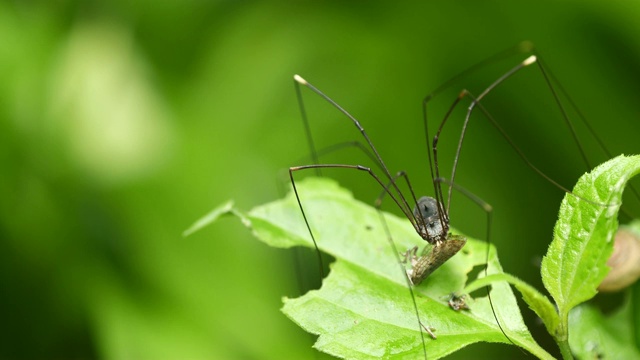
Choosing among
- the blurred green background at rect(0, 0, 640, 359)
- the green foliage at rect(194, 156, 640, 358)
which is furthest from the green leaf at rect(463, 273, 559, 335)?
the blurred green background at rect(0, 0, 640, 359)

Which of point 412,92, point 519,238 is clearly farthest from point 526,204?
point 412,92

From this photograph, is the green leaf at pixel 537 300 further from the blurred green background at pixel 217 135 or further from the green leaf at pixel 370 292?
the blurred green background at pixel 217 135

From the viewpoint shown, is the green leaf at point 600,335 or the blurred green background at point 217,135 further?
the blurred green background at point 217,135

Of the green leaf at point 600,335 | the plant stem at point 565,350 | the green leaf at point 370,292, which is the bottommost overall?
the green leaf at point 600,335

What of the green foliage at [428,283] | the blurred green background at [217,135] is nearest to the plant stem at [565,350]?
the green foliage at [428,283]

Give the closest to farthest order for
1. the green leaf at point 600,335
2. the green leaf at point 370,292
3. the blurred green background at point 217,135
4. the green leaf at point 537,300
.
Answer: the green leaf at point 537,300
the green leaf at point 370,292
the green leaf at point 600,335
the blurred green background at point 217,135

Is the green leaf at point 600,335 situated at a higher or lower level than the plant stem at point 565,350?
lower

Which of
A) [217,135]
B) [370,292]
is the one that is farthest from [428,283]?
[217,135]
